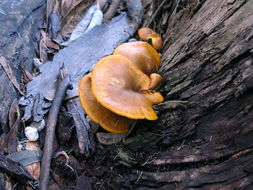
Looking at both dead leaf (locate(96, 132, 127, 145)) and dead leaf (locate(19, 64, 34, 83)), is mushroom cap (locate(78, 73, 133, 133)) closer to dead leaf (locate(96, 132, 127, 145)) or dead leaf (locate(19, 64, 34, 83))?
dead leaf (locate(96, 132, 127, 145))

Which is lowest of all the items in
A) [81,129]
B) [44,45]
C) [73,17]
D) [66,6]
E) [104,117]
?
[81,129]

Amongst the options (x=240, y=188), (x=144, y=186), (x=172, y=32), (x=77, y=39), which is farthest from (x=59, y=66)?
(x=240, y=188)

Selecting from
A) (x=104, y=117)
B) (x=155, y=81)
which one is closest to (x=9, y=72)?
(x=104, y=117)

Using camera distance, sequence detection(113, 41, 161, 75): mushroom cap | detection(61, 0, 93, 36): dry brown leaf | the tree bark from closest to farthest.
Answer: the tree bark → detection(113, 41, 161, 75): mushroom cap → detection(61, 0, 93, 36): dry brown leaf

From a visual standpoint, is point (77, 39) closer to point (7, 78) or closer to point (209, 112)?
point (7, 78)

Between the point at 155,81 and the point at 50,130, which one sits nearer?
the point at 155,81

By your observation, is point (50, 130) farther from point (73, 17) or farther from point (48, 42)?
point (73, 17)

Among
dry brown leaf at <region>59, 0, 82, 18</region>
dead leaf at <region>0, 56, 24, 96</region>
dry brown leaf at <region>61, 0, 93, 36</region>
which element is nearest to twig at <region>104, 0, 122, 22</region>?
dry brown leaf at <region>61, 0, 93, 36</region>
